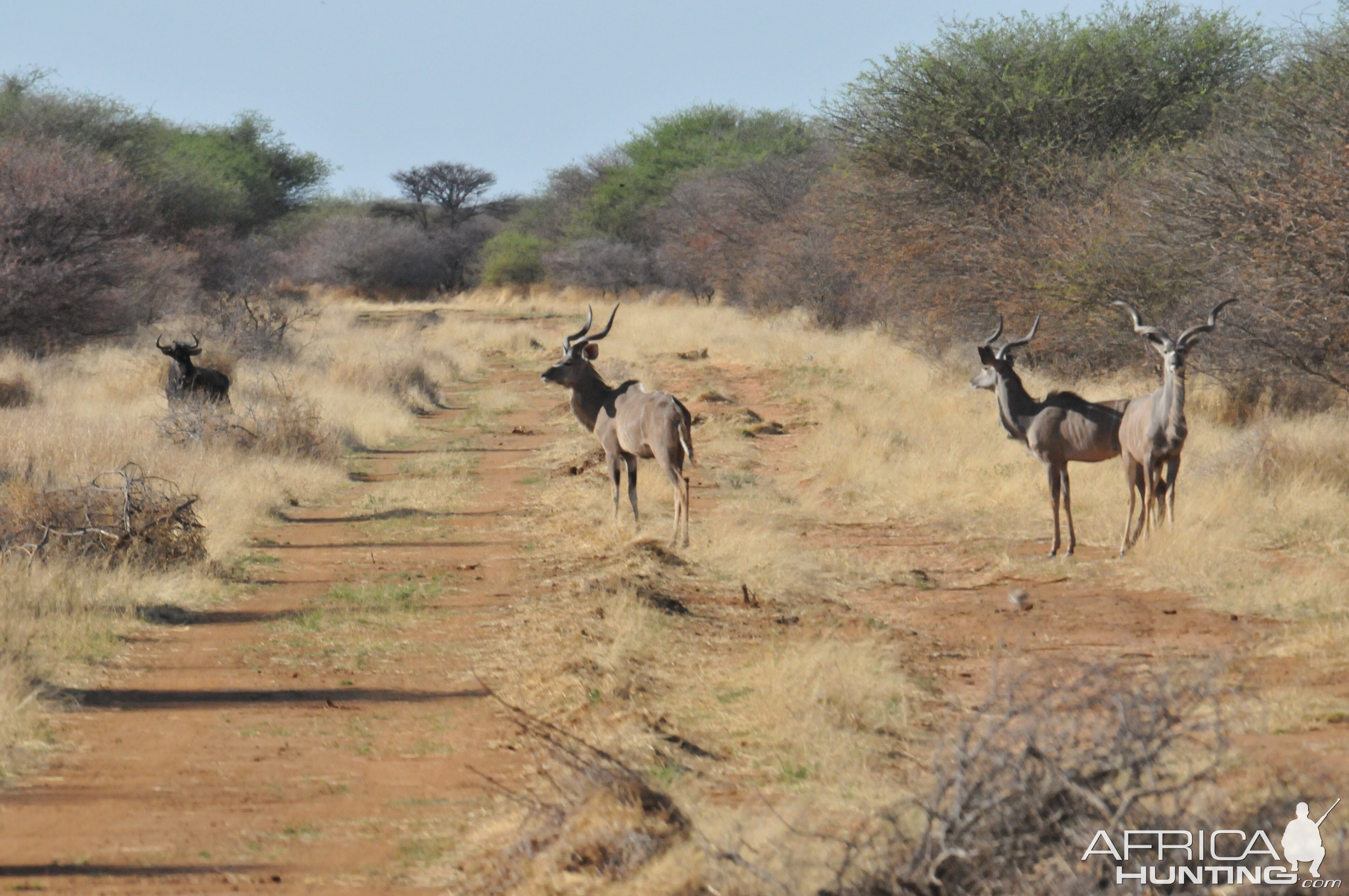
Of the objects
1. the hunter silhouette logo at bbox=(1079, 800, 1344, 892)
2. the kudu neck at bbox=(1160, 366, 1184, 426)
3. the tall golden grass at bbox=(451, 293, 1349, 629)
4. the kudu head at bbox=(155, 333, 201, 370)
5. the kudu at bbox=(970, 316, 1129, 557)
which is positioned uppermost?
the kudu head at bbox=(155, 333, 201, 370)

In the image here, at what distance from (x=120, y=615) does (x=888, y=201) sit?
17.2m

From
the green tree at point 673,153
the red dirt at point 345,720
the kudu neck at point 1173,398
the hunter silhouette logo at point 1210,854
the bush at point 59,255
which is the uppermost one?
the green tree at point 673,153

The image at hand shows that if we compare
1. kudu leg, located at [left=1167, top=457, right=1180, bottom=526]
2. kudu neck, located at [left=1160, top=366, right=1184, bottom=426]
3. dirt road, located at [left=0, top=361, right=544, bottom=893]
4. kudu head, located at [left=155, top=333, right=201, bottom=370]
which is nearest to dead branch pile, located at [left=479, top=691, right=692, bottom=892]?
dirt road, located at [left=0, top=361, right=544, bottom=893]

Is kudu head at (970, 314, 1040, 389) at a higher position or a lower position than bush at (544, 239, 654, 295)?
lower

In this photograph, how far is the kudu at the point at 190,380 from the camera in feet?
52.6

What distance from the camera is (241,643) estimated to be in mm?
8016

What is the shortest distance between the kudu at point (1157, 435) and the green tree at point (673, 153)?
40.2m

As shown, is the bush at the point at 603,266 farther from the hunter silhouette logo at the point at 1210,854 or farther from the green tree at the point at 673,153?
the hunter silhouette logo at the point at 1210,854

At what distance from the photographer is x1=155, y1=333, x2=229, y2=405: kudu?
16.0 meters

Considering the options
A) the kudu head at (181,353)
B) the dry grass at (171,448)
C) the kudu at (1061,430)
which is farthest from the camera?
the kudu head at (181,353)

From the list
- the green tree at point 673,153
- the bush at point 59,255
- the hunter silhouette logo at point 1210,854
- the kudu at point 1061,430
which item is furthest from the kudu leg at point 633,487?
the green tree at point 673,153

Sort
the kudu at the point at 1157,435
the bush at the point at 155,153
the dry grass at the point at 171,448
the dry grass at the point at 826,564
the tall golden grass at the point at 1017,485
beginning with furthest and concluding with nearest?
the bush at the point at 155,153 → the kudu at the point at 1157,435 → the tall golden grass at the point at 1017,485 → the dry grass at the point at 171,448 → the dry grass at the point at 826,564

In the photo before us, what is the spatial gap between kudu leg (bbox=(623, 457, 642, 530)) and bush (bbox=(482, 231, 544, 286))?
146 feet

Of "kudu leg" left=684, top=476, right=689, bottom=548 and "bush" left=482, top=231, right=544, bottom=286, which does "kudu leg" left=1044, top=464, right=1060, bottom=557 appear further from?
"bush" left=482, top=231, right=544, bottom=286
